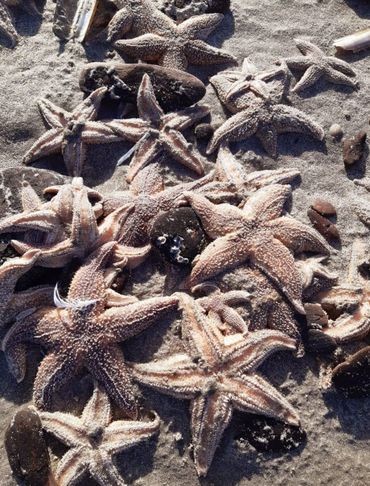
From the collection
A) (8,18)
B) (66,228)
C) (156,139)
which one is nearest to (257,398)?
(66,228)

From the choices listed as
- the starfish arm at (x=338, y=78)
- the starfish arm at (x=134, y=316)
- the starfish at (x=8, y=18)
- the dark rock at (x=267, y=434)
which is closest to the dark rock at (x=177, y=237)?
the starfish arm at (x=134, y=316)

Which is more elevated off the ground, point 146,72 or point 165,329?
point 146,72

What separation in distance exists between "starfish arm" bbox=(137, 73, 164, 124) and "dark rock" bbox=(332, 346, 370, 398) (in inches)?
124

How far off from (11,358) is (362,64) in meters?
5.27

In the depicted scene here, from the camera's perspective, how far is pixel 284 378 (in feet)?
15.3

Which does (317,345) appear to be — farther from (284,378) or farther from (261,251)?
(261,251)

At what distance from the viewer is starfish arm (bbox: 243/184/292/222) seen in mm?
4934

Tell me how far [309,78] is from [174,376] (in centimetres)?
380

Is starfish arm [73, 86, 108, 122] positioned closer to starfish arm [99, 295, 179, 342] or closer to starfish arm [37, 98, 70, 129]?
starfish arm [37, 98, 70, 129]

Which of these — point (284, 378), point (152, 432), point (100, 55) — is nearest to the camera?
point (152, 432)

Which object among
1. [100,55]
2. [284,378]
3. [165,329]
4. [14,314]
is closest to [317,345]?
[284,378]

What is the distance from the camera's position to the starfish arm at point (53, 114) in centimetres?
538

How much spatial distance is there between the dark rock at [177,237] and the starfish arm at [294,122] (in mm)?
1696

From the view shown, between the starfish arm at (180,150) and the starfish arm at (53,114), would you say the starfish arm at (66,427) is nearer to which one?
the starfish arm at (180,150)
